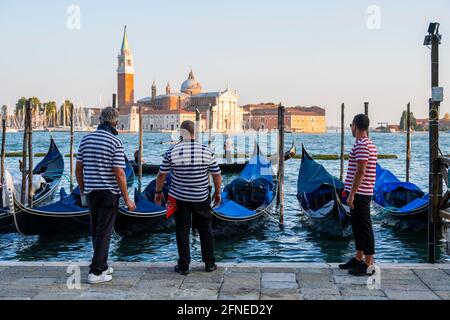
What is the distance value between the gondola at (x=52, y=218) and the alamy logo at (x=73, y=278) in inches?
116

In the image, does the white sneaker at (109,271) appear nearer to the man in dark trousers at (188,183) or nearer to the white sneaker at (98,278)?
the white sneaker at (98,278)

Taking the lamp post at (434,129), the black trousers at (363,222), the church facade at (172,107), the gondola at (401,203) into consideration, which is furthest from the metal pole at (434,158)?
the church facade at (172,107)

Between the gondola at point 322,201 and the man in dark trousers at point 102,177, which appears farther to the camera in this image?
the gondola at point 322,201

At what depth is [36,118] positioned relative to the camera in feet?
181

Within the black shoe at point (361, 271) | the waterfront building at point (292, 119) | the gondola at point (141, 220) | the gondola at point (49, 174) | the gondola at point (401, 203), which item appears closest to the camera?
the black shoe at point (361, 271)

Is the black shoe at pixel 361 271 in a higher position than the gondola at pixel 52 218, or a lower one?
higher

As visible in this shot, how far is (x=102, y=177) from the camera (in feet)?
10.1

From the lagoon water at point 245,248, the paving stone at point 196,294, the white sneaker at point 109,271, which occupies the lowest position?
the lagoon water at point 245,248

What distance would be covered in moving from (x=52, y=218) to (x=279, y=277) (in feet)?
12.6

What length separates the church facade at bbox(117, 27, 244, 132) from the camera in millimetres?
77125

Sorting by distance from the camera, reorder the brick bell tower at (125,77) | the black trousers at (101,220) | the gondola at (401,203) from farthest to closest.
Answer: the brick bell tower at (125,77)
the gondola at (401,203)
the black trousers at (101,220)

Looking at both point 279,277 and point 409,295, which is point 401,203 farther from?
point 409,295

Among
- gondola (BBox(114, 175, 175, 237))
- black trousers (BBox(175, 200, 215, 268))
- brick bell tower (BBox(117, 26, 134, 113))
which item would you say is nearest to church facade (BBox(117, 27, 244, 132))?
brick bell tower (BBox(117, 26, 134, 113))

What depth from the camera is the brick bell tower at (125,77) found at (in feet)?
274
